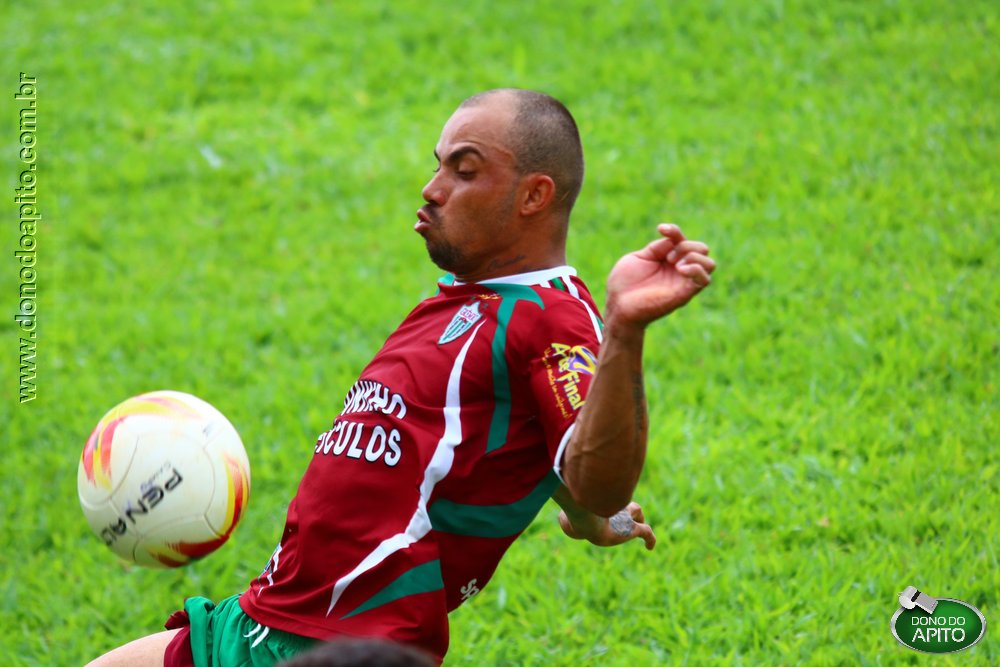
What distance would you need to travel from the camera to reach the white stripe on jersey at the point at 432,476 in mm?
2918

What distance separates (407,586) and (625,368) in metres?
0.86

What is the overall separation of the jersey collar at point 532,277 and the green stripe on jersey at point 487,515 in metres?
0.47

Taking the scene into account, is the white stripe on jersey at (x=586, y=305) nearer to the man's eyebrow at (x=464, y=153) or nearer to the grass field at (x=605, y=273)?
the man's eyebrow at (x=464, y=153)

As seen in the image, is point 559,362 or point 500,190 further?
point 500,190

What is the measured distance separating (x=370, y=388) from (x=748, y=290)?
152 inches

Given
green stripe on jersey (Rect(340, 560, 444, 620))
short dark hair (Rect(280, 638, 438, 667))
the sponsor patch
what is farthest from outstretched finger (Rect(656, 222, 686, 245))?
short dark hair (Rect(280, 638, 438, 667))

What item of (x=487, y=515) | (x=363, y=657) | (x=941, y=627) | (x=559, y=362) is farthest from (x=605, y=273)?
(x=363, y=657)

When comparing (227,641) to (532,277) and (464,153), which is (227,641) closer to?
(532,277)

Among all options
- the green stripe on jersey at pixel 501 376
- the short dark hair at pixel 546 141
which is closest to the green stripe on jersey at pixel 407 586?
the green stripe on jersey at pixel 501 376

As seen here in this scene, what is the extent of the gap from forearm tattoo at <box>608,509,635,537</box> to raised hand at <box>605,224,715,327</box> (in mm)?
962

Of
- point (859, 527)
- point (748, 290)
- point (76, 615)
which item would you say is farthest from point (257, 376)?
point (859, 527)

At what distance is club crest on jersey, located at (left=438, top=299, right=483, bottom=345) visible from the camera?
9.84ft

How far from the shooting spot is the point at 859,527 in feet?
15.7

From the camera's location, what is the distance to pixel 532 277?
3.01 meters
